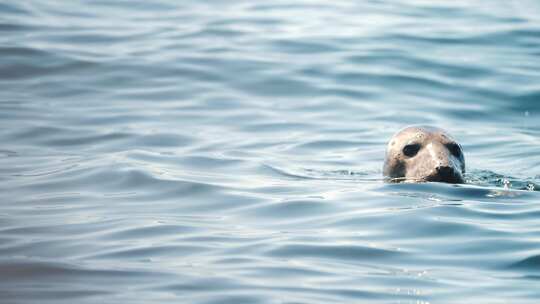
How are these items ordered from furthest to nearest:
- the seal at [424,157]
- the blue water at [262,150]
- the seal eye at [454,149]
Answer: the seal eye at [454,149]
the seal at [424,157]
the blue water at [262,150]

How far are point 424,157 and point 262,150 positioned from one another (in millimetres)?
2290

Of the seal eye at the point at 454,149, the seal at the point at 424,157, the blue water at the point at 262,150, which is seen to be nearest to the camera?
the blue water at the point at 262,150

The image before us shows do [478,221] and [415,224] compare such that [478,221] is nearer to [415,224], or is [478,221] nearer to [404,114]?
[415,224]

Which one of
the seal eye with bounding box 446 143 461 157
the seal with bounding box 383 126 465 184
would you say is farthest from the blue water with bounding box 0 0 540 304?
the seal eye with bounding box 446 143 461 157

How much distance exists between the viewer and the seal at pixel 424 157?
918 cm

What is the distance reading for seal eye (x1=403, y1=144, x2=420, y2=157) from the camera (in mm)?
9797

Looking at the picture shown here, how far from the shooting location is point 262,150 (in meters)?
11.3

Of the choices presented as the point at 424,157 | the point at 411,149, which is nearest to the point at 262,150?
the point at 411,149

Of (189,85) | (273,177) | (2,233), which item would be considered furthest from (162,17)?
(2,233)

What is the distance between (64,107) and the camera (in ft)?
42.6

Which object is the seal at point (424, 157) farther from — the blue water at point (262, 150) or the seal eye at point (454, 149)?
the blue water at point (262, 150)

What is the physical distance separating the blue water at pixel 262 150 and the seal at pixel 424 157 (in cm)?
27

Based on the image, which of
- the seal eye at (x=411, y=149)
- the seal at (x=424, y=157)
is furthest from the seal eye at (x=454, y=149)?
the seal eye at (x=411, y=149)

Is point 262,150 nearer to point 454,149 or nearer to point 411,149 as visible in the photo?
point 411,149
